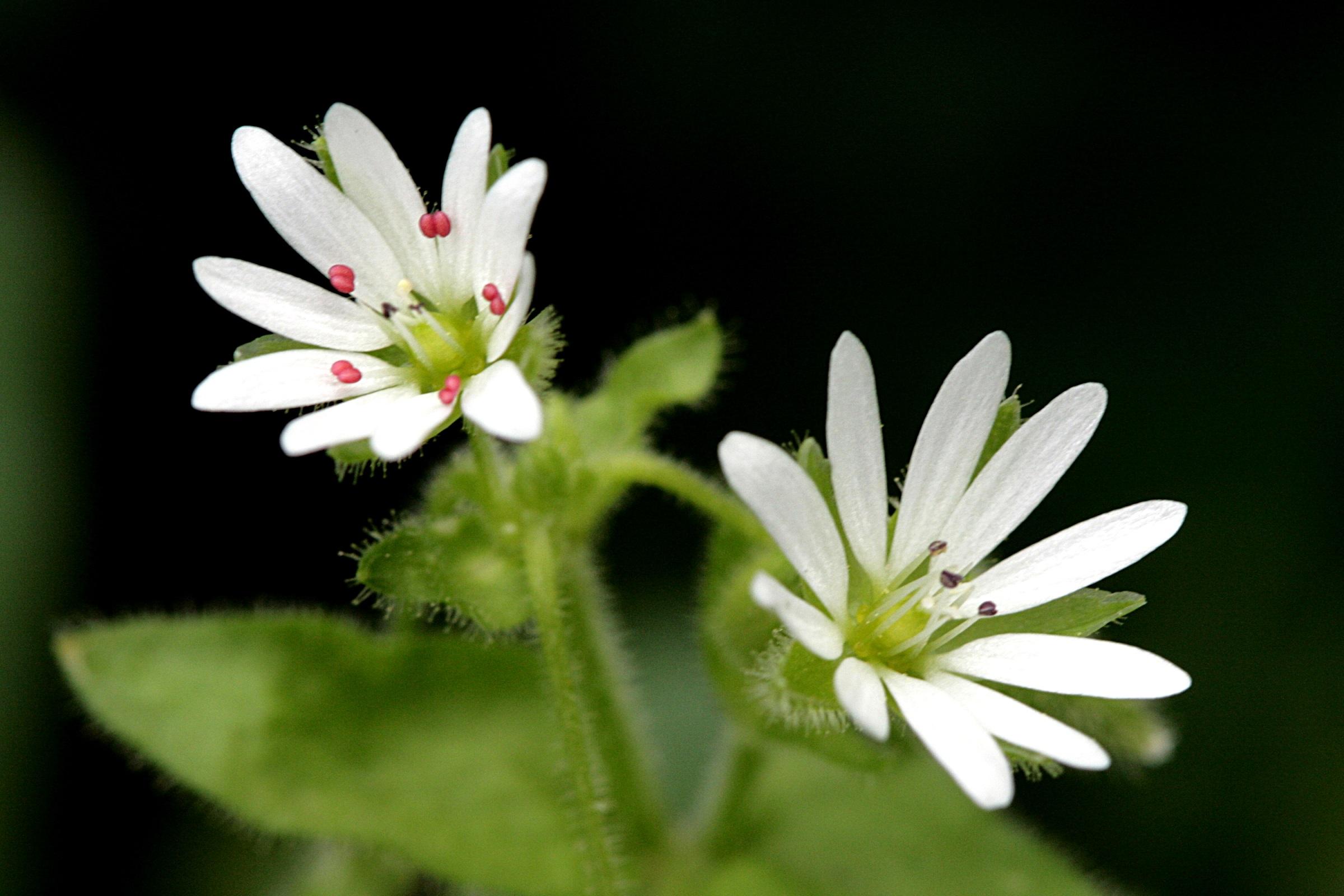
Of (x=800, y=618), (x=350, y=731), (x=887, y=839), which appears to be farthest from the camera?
(x=887, y=839)

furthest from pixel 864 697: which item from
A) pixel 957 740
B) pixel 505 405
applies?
pixel 505 405

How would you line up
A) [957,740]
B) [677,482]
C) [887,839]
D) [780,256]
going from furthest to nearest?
[780,256]
[887,839]
[677,482]
[957,740]

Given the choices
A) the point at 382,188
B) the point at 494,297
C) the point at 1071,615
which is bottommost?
the point at 1071,615

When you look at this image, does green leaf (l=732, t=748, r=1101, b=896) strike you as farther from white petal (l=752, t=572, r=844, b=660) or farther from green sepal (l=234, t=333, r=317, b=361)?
A: green sepal (l=234, t=333, r=317, b=361)

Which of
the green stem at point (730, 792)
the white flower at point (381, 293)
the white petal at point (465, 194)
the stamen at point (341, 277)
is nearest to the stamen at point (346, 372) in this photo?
the white flower at point (381, 293)

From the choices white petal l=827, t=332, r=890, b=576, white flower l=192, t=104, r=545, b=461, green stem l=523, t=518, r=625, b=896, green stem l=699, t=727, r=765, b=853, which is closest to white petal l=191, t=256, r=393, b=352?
white flower l=192, t=104, r=545, b=461

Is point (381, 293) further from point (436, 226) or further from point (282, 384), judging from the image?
point (282, 384)

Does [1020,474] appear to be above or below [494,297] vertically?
below
